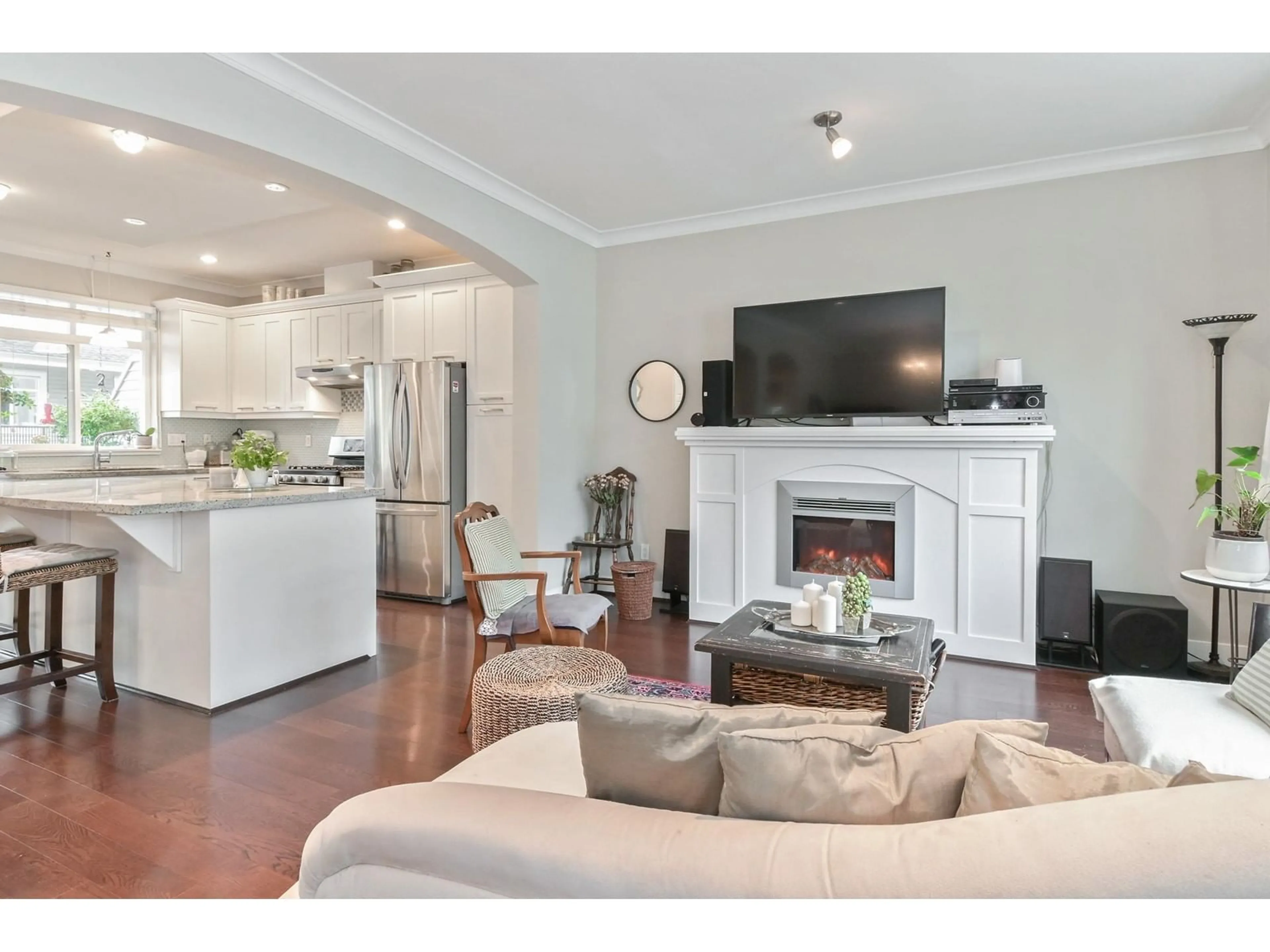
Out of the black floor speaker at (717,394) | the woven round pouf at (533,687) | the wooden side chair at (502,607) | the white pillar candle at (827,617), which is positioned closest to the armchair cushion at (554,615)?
the wooden side chair at (502,607)

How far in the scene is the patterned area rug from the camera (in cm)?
306

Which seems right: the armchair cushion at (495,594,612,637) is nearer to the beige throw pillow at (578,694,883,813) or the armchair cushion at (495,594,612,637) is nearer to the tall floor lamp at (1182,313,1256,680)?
the beige throw pillow at (578,694,883,813)

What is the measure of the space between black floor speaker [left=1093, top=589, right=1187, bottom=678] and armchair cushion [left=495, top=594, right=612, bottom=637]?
256 cm

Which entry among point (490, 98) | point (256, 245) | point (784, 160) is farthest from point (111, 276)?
point (784, 160)

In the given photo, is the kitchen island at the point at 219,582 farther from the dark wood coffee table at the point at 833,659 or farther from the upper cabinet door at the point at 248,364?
the upper cabinet door at the point at 248,364

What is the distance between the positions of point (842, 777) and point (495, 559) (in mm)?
2237

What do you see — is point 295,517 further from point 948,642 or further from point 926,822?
point 948,642

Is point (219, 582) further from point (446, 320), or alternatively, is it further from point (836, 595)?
point (446, 320)

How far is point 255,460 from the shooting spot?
3.58m

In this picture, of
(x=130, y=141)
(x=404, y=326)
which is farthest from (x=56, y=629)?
(x=404, y=326)

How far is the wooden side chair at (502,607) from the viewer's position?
2.79 meters

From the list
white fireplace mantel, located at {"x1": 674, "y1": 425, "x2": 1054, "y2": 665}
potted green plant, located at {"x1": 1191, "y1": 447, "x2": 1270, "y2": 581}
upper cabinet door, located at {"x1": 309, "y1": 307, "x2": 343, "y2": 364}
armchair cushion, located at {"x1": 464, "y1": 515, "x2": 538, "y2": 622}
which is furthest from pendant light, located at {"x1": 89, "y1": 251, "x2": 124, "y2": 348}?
potted green plant, located at {"x1": 1191, "y1": 447, "x2": 1270, "y2": 581}

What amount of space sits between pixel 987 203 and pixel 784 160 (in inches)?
49.6

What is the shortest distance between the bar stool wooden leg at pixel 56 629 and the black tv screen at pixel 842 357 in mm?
3809
